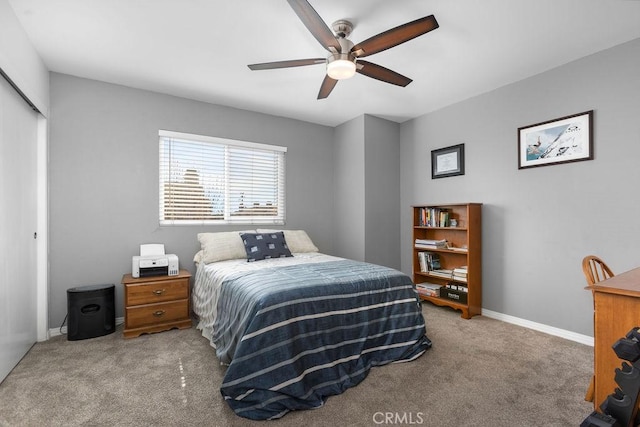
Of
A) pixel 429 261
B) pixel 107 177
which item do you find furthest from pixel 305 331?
pixel 107 177

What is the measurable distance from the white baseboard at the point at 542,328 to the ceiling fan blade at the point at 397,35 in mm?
2948

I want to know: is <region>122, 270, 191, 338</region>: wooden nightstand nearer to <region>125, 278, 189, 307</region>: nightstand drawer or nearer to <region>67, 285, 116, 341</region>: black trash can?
<region>125, 278, 189, 307</region>: nightstand drawer

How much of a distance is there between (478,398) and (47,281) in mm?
3750

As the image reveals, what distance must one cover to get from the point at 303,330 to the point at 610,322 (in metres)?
1.64

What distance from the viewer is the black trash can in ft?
9.20

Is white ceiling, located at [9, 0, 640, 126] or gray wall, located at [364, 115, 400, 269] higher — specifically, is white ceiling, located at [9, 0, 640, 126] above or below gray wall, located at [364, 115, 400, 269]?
above

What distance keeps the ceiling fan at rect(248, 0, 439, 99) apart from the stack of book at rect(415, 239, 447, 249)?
2067mm

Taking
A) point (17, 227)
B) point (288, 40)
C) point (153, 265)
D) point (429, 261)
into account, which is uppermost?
point (288, 40)

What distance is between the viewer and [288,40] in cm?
251

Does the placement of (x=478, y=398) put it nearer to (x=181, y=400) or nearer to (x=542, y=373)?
(x=542, y=373)

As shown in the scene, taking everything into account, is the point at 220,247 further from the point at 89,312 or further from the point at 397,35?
the point at 397,35

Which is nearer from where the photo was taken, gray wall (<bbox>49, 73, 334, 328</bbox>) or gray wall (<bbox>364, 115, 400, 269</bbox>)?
gray wall (<bbox>49, 73, 334, 328</bbox>)

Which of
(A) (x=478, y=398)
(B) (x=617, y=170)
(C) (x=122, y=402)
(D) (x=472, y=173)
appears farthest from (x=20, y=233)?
(B) (x=617, y=170)

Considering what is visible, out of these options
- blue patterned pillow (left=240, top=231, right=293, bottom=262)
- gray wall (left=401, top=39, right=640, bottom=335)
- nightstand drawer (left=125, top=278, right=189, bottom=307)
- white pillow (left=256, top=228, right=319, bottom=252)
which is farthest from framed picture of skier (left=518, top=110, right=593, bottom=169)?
nightstand drawer (left=125, top=278, right=189, bottom=307)
